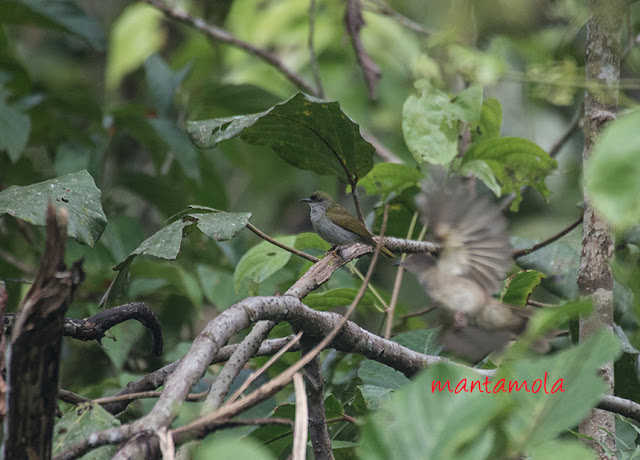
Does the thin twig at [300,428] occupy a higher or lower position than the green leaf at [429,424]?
lower

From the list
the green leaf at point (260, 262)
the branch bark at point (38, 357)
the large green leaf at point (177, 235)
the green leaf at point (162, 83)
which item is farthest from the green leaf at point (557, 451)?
the green leaf at point (162, 83)

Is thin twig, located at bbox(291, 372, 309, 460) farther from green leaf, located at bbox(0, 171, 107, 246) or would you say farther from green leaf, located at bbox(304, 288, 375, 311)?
green leaf, located at bbox(304, 288, 375, 311)

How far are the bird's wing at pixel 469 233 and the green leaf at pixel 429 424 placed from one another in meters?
1.09

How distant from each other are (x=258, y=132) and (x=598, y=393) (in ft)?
4.82

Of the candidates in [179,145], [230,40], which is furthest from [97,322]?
[230,40]

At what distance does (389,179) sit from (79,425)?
5.20ft

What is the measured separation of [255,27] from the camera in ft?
19.4

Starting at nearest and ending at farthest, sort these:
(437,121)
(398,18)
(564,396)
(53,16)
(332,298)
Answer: (564,396) → (332,298) → (437,121) → (398,18) → (53,16)

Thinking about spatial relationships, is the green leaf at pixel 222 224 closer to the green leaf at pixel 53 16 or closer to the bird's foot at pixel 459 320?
the bird's foot at pixel 459 320

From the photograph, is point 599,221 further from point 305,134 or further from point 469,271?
point 305,134

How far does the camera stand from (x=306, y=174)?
5906 mm

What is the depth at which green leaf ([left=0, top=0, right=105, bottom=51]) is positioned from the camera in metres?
3.77

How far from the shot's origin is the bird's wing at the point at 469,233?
194 cm

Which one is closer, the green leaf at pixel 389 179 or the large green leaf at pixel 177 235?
the large green leaf at pixel 177 235
